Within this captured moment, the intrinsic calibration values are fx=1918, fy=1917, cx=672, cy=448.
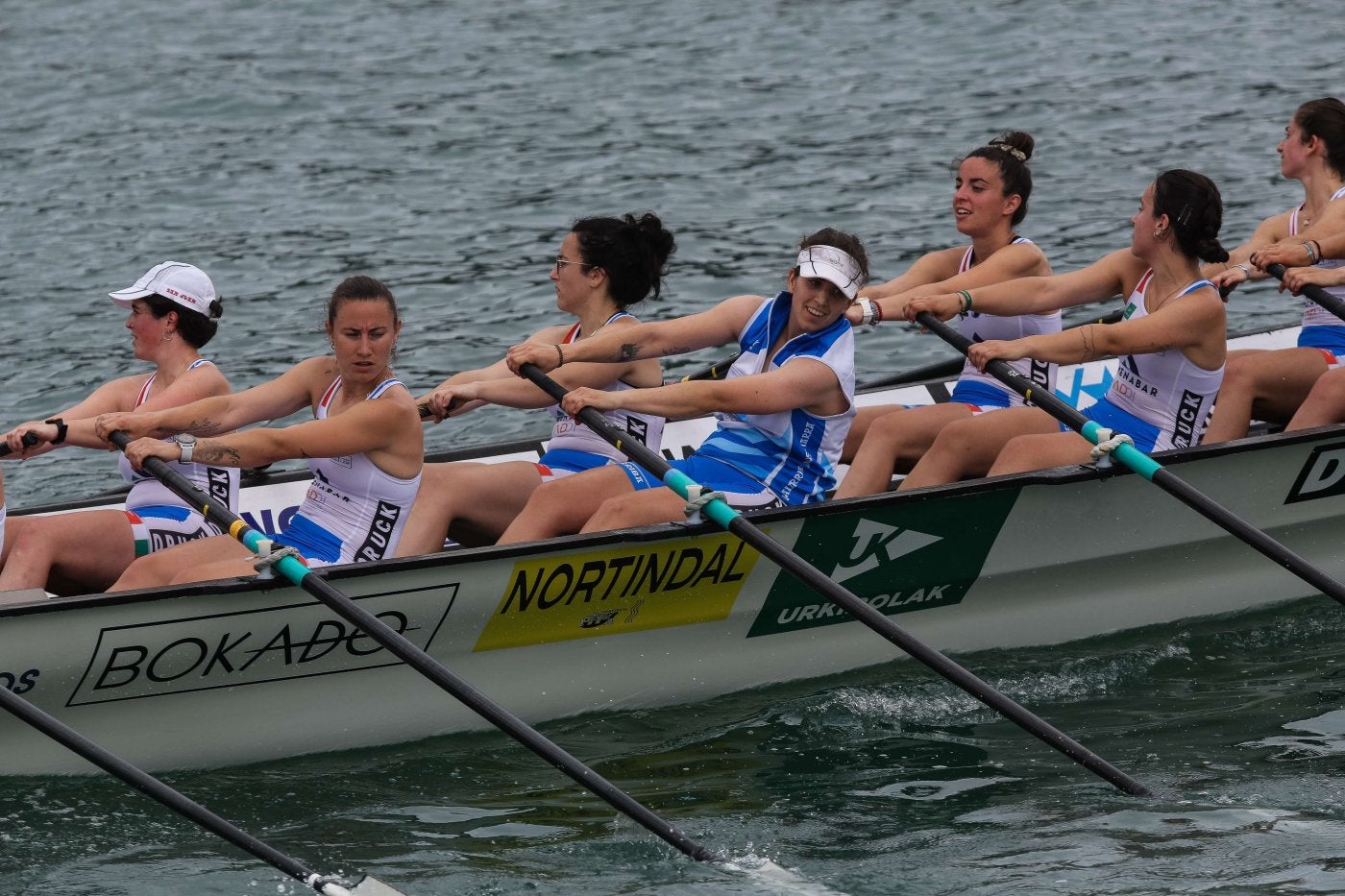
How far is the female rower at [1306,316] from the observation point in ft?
27.6

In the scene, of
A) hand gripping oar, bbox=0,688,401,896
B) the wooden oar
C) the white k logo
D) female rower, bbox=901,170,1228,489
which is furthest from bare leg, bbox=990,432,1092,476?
hand gripping oar, bbox=0,688,401,896

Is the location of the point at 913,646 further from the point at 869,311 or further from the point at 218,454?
the point at 218,454

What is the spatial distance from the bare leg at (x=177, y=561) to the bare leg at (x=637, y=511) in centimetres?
137

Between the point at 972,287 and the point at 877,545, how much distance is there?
1450mm

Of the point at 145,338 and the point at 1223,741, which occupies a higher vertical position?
the point at 145,338

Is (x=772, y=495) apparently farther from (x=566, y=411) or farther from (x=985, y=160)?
(x=985, y=160)

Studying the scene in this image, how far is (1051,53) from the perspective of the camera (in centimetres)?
1897

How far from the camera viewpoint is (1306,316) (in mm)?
8992

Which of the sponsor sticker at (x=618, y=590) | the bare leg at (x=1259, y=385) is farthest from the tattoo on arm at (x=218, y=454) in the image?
the bare leg at (x=1259, y=385)

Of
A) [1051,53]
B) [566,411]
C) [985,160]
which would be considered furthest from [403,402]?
[1051,53]

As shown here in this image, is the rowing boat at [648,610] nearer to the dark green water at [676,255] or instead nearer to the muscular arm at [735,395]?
the dark green water at [676,255]

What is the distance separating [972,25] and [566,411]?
13479 millimetres

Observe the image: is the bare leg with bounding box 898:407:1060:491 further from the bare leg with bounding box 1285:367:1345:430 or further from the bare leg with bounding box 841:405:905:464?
the bare leg with bounding box 1285:367:1345:430

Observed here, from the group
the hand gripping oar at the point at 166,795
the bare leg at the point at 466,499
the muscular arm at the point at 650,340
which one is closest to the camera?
the hand gripping oar at the point at 166,795
